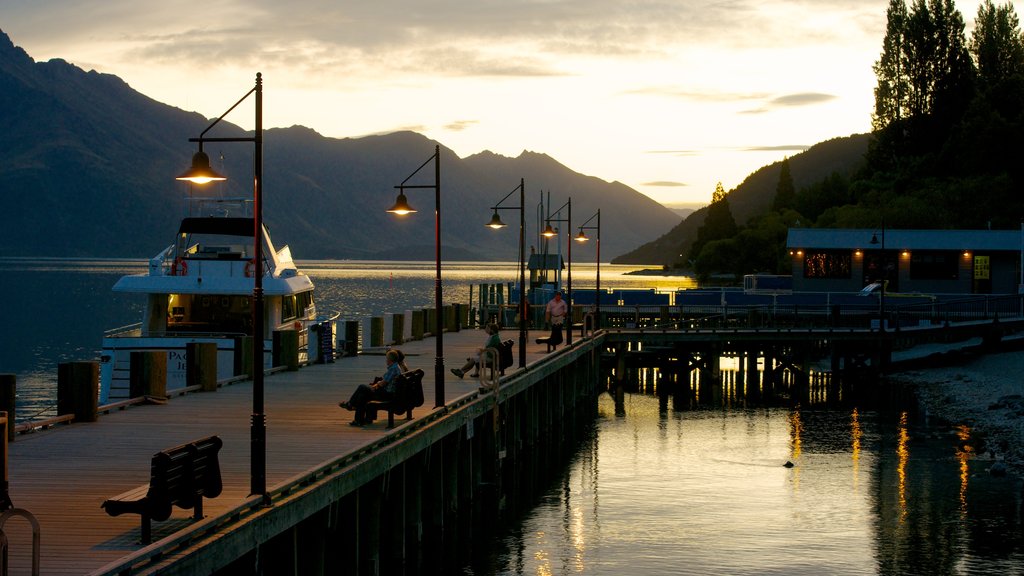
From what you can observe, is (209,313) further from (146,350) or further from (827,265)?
(827,265)

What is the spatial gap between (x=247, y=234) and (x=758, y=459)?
17.4 m

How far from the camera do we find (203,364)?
26.9 metres

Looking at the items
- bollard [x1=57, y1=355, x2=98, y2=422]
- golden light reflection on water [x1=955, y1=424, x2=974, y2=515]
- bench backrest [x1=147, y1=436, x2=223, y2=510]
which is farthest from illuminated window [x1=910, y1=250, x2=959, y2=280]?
bench backrest [x1=147, y1=436, x2=223, y2=510]

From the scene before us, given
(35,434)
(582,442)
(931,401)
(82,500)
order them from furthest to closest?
(931,401), (582,442), (35,434), (82,500)

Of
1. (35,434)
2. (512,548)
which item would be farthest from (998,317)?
(35,434)

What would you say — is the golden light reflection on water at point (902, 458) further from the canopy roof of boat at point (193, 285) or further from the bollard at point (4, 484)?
the bollard at point (4, 484)

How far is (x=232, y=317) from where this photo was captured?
3712 cm

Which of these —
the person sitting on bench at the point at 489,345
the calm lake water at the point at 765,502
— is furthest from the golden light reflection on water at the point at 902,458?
the person sitting on bench at the point at 489,345

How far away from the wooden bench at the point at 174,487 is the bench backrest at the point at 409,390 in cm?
732

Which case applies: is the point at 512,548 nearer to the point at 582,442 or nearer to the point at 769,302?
the point at 582,442

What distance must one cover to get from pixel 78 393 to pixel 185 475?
8.84m

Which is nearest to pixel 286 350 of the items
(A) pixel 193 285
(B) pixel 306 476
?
(A) pixel 193 285

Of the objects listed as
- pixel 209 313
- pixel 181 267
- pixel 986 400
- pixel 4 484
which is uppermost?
pixel 181 267

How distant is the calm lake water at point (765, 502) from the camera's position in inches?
924
